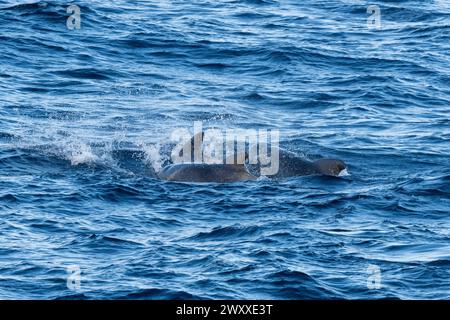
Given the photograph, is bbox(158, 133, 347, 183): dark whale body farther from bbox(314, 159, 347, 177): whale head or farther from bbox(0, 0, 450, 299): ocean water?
bbox(0, 0, 450, 299): ocean water

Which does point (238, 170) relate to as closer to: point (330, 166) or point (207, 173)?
point (207, 173)

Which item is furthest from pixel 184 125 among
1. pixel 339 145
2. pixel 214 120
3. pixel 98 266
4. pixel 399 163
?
A: pixel 98 266

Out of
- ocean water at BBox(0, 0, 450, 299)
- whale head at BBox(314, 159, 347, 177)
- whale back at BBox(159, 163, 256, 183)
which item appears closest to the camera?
ocean water at BBox(0, 0, 450, 299)

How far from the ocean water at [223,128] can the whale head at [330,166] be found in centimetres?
41

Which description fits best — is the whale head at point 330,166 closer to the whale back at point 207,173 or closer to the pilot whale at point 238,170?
the pilot whale at point 238,170

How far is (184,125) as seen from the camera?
25875 mm

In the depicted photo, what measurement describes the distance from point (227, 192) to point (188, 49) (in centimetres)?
1349

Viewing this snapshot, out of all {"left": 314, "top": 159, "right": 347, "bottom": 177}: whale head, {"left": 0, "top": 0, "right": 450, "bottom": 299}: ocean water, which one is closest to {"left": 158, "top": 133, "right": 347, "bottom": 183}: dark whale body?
{"left": 314, "top": 159, "right": 347, "bottom": 177}: whale head

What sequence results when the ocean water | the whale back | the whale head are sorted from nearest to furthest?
the ocean water < the whale back < the whale head

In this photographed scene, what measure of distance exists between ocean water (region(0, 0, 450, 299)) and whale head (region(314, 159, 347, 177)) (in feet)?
1.35

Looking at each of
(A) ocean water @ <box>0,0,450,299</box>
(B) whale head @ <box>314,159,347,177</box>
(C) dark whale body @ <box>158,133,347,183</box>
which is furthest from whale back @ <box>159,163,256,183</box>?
(B) whale head @ <box>314,159,347,177</box>

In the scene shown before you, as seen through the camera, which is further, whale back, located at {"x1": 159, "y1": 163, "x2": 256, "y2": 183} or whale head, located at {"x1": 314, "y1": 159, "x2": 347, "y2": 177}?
whale head, located at {"x1": 314, "y1": 159, "x2": 347, "y2": 177}

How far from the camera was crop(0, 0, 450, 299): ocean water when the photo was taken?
1616 centimetres

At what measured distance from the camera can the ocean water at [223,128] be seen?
636 inches
